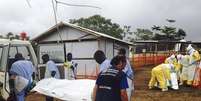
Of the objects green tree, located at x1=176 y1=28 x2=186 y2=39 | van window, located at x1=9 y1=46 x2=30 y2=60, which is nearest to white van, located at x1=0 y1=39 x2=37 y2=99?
van window, located at x1=9 y1=46 x2=30 y2=60

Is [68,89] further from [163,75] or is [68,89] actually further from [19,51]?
[163,75]

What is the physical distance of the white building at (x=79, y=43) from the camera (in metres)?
23.5

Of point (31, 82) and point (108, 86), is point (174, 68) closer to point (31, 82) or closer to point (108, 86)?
point (31, 82)

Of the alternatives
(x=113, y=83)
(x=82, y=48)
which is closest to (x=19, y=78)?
(x=113, y=83)

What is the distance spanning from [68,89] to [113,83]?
8.89 feet

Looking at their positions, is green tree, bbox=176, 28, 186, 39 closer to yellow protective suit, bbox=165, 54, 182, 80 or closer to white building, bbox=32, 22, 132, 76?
white building, bbox=32, 22, 132, 76

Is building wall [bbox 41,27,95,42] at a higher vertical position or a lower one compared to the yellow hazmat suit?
Answer: higher

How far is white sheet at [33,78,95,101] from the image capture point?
813 centimetres

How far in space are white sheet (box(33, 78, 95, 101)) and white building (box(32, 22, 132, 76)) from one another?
13.7m

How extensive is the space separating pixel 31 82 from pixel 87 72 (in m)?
14.4

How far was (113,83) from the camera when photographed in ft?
19.9

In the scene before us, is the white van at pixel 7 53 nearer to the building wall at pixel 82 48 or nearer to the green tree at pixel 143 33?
the building wall at pixel 82 48

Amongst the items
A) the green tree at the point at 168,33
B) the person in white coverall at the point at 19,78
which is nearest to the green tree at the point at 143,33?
the green tree at the point at 168,33

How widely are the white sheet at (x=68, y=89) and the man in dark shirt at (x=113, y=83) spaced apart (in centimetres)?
175
